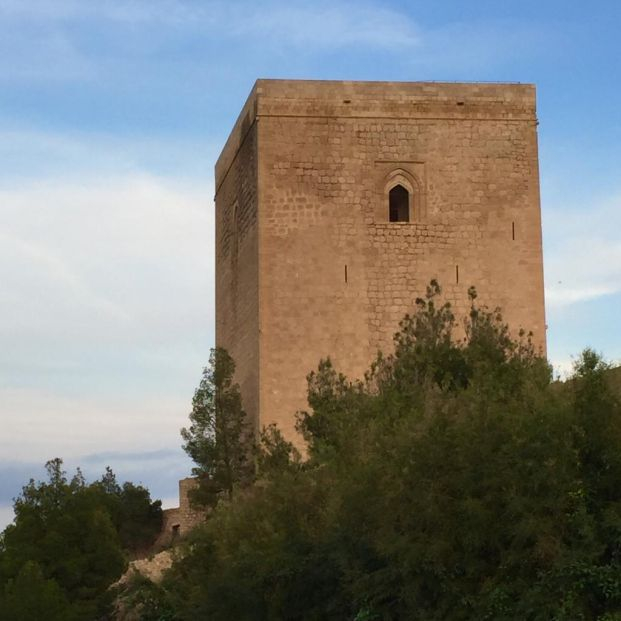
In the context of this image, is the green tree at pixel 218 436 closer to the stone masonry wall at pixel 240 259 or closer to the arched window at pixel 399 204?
the stone masonry wall at pixel 240 259

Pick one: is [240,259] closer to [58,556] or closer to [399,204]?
[399,204]

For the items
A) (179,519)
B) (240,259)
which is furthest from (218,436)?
(179,519)

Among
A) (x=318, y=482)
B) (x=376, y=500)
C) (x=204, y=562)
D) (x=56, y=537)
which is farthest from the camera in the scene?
(x=56, y=537)

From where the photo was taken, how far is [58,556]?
88.8ft

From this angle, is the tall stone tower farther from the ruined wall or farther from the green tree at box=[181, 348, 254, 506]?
the ruined wall

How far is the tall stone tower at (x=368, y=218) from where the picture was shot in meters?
23.9

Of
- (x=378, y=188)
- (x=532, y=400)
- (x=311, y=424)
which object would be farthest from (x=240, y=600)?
(x=378, y=188)

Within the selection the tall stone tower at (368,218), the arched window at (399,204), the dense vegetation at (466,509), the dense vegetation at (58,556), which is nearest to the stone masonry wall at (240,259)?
the tall stone tower at (368,218)

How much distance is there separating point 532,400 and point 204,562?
770 centimetres

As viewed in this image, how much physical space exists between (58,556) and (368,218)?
28.3 feet

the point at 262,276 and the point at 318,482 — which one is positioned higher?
the point at 262,276

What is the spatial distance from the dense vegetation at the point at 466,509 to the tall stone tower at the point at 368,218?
763 cm

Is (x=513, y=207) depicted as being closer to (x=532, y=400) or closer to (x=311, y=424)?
(x=311, y=424)

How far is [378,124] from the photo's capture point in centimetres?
2483
